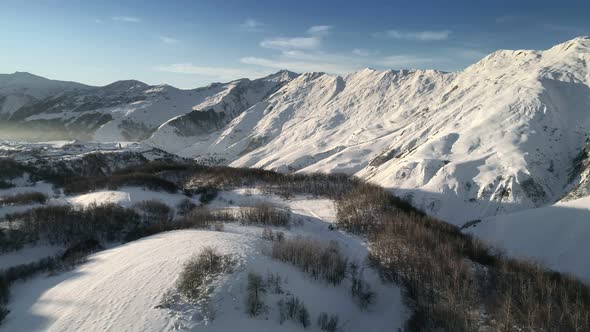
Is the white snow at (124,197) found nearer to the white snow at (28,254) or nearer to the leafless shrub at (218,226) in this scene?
the white snow at (28,254)

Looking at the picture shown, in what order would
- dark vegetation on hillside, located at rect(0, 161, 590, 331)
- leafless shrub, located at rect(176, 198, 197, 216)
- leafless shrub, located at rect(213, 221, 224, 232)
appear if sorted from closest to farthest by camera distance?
dark vegetation on hillside, located at rect(0, 161, 590, 331) < leafless shrub, located at rect(213, 221, 224, 232) < leafless shrub, located at rect(176, 198, 197, 216)

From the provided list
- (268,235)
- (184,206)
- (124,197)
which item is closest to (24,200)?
(124,197)

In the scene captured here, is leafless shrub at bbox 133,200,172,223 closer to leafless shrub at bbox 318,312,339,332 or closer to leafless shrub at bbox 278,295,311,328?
leafless shrub at bbox 278,295,311,328

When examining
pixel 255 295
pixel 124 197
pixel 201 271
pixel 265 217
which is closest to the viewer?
pixel 255 295

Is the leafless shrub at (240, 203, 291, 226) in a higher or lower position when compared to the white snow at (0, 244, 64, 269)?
higher

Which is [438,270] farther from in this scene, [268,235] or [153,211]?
[153,211]

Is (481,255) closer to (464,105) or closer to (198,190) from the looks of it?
(198,190)

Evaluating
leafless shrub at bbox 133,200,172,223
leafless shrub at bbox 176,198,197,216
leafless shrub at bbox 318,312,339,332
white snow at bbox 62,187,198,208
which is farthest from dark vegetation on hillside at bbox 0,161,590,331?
leafless shrub at bbox 176,198,197,216
